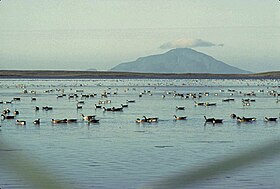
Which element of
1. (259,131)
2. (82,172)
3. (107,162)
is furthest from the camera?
(259,131)

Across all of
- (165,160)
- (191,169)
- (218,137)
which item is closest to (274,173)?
(165,160)

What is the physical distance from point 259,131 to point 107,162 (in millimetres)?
11875

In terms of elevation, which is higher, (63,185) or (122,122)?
(63,185)

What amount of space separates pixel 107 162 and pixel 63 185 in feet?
55.8

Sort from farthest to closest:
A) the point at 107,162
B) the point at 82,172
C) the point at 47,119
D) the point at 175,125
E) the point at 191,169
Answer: the point at 47,119, the point at 175,125, the point at 107,162, the point at 82,172, the point at 191,169

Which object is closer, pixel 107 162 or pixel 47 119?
pixel 107 162

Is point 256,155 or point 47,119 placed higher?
point 256,155

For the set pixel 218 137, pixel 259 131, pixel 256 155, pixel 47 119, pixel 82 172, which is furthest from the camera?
pixel 47 119

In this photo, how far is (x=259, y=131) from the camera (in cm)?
2830

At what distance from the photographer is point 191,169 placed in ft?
4.34

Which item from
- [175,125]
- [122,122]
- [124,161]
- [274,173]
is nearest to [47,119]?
[122,122]

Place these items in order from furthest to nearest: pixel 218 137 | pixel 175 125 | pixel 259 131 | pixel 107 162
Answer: pixel 175 125, pixel 259 131, pixel 218 137, pixel 107 162

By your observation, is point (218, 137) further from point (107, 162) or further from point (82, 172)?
point (82, 172)

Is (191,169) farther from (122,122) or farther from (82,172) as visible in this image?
(122,122)
